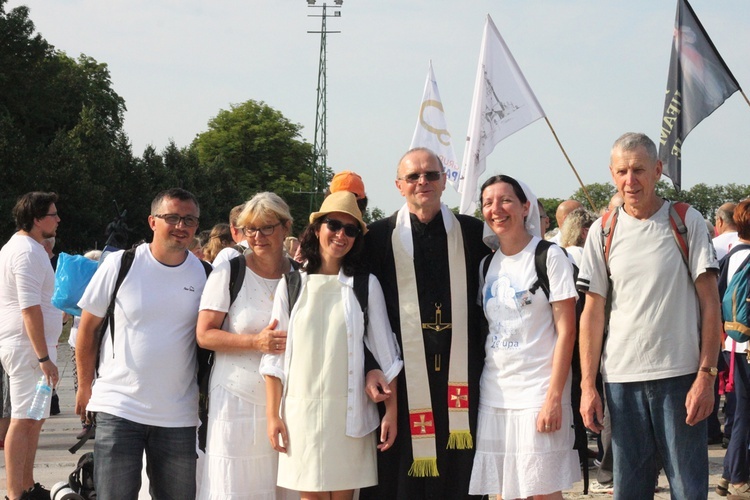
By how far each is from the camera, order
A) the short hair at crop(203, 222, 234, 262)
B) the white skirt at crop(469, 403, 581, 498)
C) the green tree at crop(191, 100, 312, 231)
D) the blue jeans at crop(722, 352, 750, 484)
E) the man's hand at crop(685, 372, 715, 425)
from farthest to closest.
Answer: the green tree at crop(191, 100, 312, 231), the short hair at crop(203, 222, 234, 262), the blue jeans at crop(722, 352, 750, 484), the white skirt at crop(469, 403, 581, 498), the man's hand at crop(685, 372, 715, 425)

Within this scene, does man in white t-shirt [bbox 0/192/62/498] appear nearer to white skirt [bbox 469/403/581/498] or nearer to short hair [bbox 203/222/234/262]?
short hair [bbox 203/222/234/262]

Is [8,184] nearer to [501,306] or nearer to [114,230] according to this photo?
[114,230]

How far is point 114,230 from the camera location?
7.41 meters

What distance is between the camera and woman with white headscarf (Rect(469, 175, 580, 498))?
14.8 ft

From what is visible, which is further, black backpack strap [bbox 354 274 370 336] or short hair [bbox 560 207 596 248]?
short hair [bbox 560 207 596 248]

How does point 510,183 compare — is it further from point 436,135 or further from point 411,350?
point 436,135

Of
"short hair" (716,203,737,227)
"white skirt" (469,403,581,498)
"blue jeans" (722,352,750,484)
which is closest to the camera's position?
"white skirt" (469,403,581,498)

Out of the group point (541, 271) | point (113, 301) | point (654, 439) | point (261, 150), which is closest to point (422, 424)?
point (541, 271)

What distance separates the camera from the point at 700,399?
428cm

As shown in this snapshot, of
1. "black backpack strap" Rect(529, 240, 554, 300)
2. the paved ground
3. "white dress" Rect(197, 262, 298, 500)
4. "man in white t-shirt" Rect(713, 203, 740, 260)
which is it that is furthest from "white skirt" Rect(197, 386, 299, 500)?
"man in white t-shirt" Rect(713, 203, 740, 260)

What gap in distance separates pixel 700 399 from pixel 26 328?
14.9ft

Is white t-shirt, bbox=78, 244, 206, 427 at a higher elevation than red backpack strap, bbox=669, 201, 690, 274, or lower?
lower

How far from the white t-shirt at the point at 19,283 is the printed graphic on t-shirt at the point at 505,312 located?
137 inches

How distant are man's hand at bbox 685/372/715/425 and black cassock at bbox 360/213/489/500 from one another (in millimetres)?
1068
